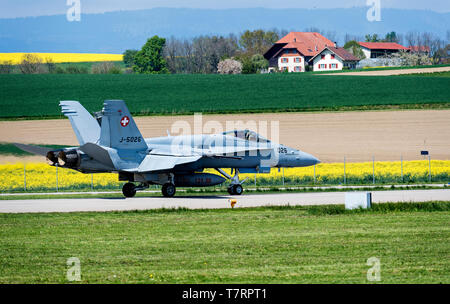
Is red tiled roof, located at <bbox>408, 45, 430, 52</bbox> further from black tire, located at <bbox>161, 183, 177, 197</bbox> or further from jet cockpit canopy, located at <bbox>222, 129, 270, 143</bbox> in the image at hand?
black tire, located at <bbox>161, 183, 177, 197</bbox>

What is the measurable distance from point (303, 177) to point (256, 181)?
2856 millimetres

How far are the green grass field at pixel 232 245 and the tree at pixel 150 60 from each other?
11136 cm

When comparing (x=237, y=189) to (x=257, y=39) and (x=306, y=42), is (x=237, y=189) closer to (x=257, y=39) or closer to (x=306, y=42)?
(x=306, y=42)

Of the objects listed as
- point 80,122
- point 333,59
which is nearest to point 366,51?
point 333,59

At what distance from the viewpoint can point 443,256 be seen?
12.6m

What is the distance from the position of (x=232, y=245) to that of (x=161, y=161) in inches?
604

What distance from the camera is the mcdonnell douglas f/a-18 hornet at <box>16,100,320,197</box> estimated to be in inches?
1123

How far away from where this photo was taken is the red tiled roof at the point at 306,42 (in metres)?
133

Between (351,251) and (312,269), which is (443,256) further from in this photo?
(312,269)

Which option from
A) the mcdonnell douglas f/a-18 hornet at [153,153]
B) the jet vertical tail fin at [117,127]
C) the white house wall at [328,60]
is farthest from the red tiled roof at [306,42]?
the jet vertical tail fin at [117,127]

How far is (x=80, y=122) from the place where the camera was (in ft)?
99.9

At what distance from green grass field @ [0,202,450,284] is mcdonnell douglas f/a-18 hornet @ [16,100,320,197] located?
668 centimetres
